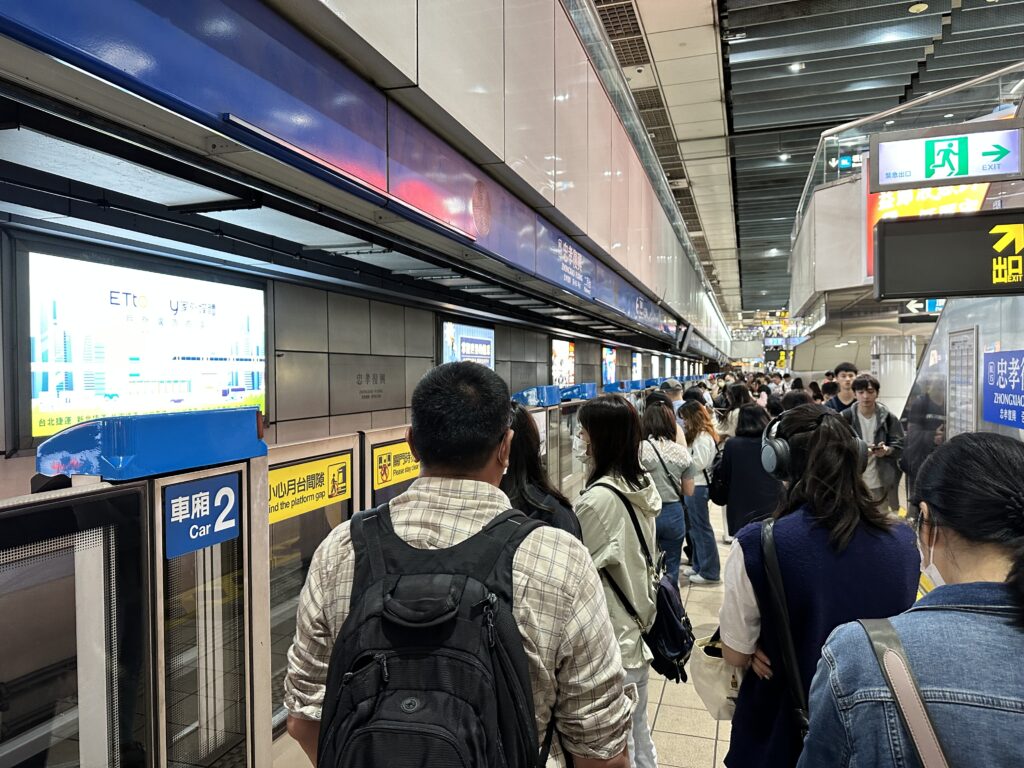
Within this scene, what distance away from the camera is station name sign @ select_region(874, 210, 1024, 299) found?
10.2ft

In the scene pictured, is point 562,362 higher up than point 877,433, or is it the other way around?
point 562,362

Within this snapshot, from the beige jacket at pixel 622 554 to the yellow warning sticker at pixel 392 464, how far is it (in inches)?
32.4

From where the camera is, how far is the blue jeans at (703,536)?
5.48 meters

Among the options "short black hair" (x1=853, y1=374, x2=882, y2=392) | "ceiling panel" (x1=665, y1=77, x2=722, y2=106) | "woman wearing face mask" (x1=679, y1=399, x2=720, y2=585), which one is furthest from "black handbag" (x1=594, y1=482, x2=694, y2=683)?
"ceiling panel" (x1=665, y1=77, x2=722, y2=106)

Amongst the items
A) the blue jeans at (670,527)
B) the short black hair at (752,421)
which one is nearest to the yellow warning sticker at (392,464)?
the blue jeans at (670,527)

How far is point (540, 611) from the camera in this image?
1.11 metres

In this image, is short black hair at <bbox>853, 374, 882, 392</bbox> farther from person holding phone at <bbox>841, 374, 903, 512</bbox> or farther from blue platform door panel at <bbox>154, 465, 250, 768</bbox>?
blue platform door panel at <bbox>154, 465, 250, 768</bbox>

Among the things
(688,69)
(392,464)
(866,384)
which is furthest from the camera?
(688,69)

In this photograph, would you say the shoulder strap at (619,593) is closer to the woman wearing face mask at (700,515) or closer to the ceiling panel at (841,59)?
the woman wearing face mask at (700,515)

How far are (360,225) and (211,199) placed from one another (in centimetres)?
71

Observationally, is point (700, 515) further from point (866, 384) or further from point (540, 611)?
point (540, 611)

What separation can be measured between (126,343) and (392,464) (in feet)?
5.10

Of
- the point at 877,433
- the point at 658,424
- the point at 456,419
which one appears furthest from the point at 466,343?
the point at 456,419

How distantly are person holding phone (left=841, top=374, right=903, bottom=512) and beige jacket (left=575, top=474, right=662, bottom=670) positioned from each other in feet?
12.6
